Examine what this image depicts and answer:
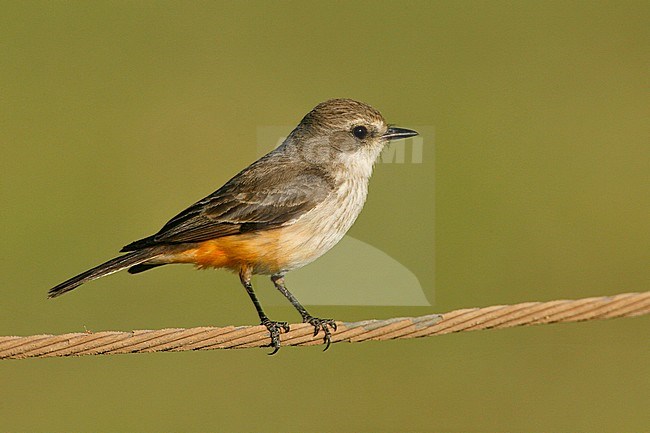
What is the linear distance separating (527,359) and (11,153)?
708cm

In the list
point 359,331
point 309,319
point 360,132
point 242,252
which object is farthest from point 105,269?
point 360,132

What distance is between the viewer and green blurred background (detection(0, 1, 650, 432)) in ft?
33.6

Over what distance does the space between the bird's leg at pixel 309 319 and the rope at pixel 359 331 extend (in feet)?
1.23

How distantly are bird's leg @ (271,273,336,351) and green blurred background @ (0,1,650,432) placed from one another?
0.72 m

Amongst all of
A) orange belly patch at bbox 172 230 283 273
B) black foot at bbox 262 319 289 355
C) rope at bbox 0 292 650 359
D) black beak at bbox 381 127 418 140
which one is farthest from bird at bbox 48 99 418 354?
rope at bbox 0 292 650 359

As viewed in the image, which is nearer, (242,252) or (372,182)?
(242,252)

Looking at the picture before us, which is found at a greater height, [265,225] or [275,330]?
[265,225]

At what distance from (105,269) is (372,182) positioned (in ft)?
16.7

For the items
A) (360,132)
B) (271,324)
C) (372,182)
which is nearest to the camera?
(271,324)

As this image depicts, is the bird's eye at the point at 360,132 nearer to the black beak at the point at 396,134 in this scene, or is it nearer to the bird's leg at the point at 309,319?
the black beak at the point at 396,134

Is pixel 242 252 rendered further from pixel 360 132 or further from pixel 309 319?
pixel 360 132

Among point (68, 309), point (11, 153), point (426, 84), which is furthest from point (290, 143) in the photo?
point (426, 84)

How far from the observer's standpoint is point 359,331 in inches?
185

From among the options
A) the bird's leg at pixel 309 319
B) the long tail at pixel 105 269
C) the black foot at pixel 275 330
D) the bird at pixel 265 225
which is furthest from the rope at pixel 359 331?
the long tail at pixel 105 269
